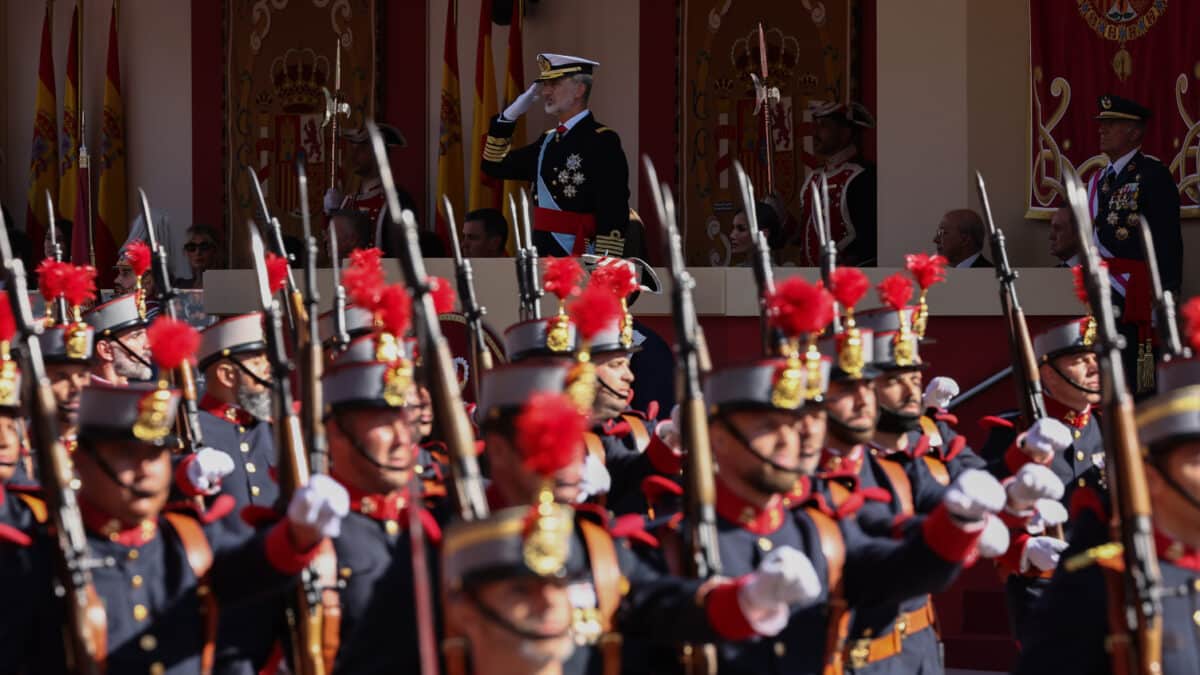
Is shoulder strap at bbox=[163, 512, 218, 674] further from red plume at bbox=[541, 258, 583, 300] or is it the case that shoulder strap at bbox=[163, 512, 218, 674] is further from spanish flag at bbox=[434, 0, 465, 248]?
spanish flag at bbox=[434, 0, 465, 248]

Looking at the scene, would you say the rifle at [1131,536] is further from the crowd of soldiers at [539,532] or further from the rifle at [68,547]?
Answer: the rifle at [68,547]

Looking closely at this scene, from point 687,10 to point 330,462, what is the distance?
7.49m

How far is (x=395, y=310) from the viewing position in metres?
5.45

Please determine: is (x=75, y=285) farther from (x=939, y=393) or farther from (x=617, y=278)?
(x=939, y=393)

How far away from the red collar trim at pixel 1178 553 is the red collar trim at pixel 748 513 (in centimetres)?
90

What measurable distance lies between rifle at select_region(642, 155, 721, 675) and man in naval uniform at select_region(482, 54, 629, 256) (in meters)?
4.46

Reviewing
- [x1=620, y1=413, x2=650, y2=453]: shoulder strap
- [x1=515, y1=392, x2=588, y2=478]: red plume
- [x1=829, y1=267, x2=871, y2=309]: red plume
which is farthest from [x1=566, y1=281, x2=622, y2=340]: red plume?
[x1=620, y1=413, x2=650, y2=453]: shoulder strap

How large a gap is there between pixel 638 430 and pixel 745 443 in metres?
2.30

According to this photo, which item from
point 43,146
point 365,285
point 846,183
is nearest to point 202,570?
point 365,285

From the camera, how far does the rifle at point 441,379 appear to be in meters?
4.07

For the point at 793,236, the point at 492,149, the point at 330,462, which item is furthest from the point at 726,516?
the point at 793,236

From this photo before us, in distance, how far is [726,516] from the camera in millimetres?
4574

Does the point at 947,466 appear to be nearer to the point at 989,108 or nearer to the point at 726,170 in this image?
the point at 989,108

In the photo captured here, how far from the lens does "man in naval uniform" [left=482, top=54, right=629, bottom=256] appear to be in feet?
30.7
